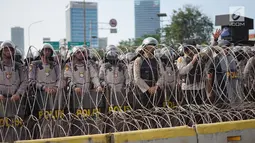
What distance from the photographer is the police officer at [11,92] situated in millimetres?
5723

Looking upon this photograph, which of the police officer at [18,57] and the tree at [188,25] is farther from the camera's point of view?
the tree at [188,25]

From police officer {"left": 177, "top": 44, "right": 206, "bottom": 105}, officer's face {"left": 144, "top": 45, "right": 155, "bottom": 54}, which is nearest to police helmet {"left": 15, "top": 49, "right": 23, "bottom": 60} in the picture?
officer's face {"left": 144, "top": 45, "right": 155, "bottom": 54}

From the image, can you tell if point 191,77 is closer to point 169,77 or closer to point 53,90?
point 169,77

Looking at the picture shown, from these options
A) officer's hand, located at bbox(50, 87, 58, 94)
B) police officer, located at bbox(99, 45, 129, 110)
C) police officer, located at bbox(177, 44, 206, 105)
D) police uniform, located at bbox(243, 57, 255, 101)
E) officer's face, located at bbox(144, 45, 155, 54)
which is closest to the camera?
officer's hand, located at bbox(50, 87, 58, 94)

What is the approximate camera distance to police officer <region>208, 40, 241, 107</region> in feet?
23.4

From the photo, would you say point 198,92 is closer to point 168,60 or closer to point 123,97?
point 168,60

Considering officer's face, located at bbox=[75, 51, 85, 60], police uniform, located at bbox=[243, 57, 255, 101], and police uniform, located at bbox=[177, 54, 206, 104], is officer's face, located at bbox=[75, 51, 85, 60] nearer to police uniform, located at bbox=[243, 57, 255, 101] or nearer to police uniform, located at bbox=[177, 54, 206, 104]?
police uniform, located at bbox=[177, 54, 206, 104]

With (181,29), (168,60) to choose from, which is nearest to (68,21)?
(181,29)

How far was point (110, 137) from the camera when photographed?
4.68 m

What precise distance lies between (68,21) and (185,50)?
67755 mm

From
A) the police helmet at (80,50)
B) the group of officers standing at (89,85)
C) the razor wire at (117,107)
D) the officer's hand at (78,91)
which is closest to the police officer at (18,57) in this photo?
the group of officers standing at (89,85)

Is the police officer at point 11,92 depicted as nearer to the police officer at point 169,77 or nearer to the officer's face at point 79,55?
the officer's face at point 79,55

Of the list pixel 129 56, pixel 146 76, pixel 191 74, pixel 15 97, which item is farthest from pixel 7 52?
pixel 191 74

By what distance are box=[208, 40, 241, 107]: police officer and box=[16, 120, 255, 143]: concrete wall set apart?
1582 mm
